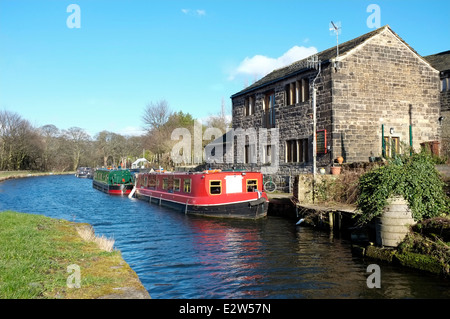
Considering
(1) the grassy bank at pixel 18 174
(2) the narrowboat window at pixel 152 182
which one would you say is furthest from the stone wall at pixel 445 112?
(1) the grassy bank at pixel 18 174

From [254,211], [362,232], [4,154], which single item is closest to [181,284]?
[362,232]

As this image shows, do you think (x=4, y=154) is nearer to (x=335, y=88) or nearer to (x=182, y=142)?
(x=182, y=142)

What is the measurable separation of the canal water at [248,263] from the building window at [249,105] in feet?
35.1

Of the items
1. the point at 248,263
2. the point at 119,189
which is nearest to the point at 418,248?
the point at 248,263

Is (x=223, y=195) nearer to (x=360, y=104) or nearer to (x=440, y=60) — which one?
(x=360, y=104)

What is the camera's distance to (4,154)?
61.0 m

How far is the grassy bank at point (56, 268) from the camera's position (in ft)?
18.2

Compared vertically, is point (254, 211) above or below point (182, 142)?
below

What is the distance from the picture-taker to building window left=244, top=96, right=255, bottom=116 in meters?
26.8

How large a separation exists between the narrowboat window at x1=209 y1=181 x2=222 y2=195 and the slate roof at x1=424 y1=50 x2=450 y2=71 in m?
15.2

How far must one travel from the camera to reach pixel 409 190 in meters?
9.34

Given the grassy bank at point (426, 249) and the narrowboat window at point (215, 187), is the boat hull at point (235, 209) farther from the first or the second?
the grassy bank at point (426, 249)

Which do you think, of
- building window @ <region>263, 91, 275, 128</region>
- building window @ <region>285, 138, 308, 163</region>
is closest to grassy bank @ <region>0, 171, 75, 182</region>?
building window @ <region>263, 91, 275, 128</region>
